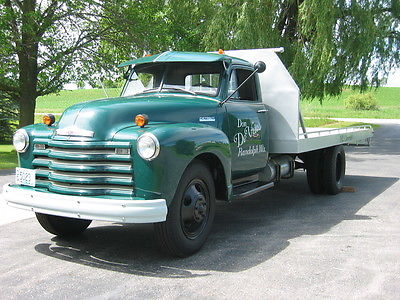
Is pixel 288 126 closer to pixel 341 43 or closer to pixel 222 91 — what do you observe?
pixel 222 91

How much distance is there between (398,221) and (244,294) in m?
3.38

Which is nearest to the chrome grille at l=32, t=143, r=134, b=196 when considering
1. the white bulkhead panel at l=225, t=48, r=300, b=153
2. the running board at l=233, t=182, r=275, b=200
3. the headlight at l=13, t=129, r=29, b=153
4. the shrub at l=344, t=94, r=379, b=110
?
the headlight at l=13, t=129, r=29, b=153

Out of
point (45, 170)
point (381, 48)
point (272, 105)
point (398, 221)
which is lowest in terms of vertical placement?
point (398, 221)

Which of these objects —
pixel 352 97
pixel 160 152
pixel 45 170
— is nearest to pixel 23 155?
pixel 45 170

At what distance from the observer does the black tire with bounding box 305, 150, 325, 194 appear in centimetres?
838

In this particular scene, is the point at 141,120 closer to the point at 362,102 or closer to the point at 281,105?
the point at 281,105

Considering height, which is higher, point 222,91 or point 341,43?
point 341,43

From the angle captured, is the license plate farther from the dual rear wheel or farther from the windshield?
the dual rear wheel

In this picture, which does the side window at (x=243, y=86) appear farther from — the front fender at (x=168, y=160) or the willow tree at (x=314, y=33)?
the willow tree at (x=314, y=33)

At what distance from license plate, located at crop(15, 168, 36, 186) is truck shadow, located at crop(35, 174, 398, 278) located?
77 centimetres

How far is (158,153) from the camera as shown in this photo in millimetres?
4363

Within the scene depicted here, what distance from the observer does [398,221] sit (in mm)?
6469

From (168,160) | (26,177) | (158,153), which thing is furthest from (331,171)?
(26,177)

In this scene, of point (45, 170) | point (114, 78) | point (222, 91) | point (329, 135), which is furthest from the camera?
point (114, 78)
